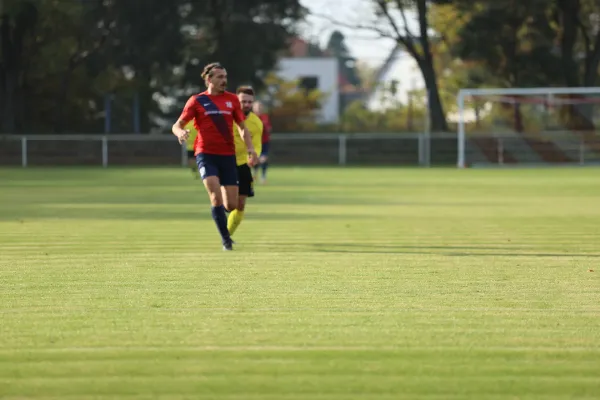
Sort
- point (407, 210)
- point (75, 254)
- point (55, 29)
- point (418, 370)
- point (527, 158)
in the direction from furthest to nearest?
point (55, 29) < point (527, 158) < point (407, 210) < point (75, 254) < point (418, 370)

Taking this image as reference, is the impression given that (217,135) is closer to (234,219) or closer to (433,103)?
(234,219)

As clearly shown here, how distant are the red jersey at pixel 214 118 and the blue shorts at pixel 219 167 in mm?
57

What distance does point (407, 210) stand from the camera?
894 inches

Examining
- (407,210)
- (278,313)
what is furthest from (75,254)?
(407,210)

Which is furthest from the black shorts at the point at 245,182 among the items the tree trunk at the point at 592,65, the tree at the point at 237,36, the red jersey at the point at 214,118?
the tree trunk at the point at 592,65

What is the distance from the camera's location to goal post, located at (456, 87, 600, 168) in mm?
49281

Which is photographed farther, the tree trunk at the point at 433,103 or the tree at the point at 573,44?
the tree at the point at 573,44

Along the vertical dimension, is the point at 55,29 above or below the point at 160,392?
above

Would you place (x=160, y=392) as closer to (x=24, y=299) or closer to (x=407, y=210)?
(x=24, y=299)

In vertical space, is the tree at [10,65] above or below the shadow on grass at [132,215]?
above

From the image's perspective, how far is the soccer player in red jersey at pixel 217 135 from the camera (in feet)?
48.4

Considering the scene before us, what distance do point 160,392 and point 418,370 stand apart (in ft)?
4.33

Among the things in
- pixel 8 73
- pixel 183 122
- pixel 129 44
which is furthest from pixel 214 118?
pixel 8 73

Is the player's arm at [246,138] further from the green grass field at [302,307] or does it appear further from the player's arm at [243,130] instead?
the green grass field at [302,307]
